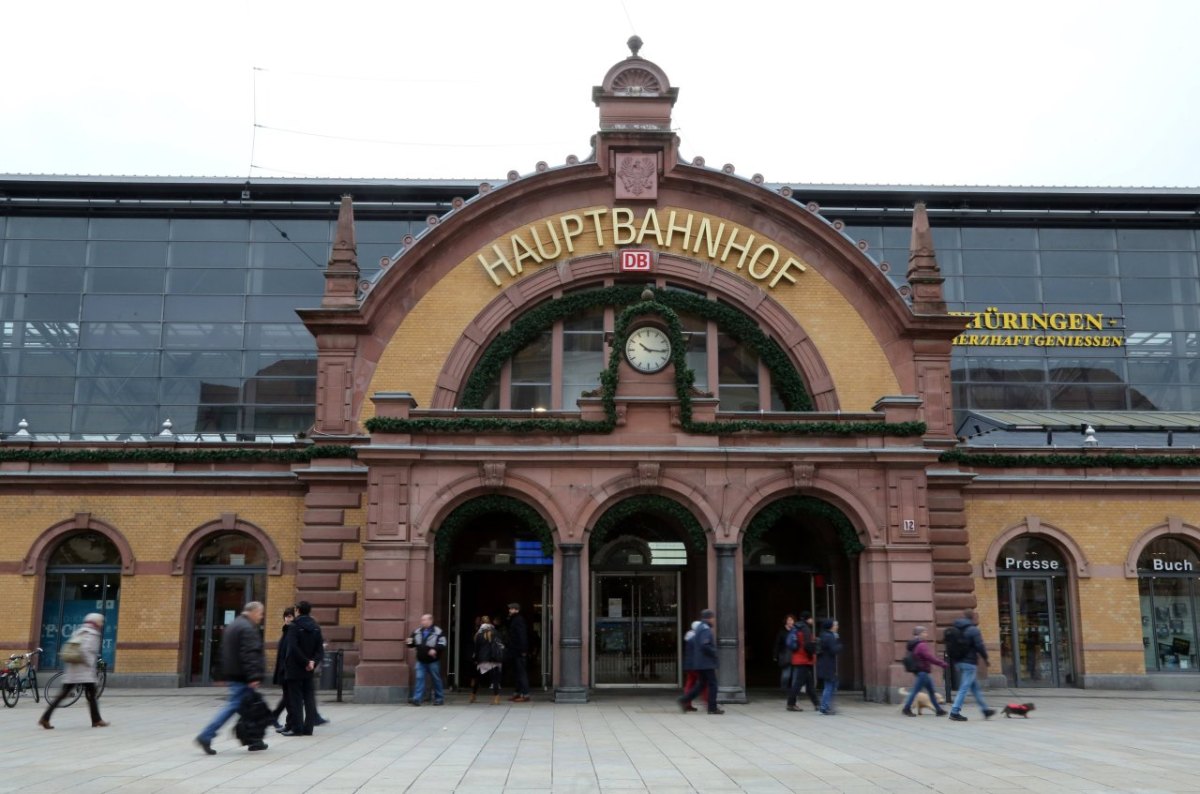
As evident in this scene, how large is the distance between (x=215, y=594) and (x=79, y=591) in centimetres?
348

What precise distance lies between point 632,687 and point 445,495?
7099mm

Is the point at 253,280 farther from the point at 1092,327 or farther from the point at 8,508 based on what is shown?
the point at 1092,327

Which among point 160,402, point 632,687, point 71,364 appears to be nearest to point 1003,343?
point 632,687

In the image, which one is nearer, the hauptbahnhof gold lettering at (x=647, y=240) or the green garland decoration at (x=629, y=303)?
the green garland decoration at (x=629, y=303)

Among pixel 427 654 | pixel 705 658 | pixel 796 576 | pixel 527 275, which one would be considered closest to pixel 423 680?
pixel 427 654

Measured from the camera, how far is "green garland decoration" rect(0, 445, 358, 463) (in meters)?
29.2

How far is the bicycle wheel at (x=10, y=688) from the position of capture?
22.6 m

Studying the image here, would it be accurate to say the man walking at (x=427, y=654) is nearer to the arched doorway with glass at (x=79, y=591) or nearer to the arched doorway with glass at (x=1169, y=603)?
the arched doorway with glass at (x=79, y=591)

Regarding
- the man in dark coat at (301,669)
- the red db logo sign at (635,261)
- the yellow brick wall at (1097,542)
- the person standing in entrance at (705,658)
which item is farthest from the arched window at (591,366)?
the man in dark coat at (301,669)

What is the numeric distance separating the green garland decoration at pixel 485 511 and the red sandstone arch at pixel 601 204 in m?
5.22

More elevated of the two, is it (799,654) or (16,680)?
(799,654)

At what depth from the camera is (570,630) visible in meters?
24.0

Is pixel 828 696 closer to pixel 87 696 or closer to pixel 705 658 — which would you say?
pixel 705 658

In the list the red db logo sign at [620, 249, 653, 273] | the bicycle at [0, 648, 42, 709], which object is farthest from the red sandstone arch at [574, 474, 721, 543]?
the bicycle at [0, 648, 42, 709]
